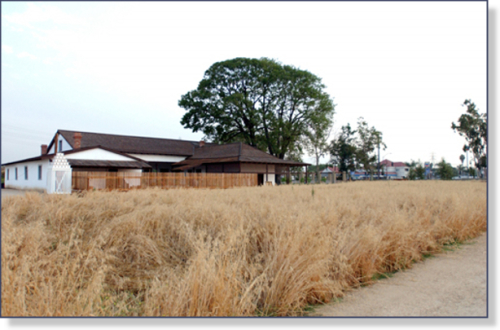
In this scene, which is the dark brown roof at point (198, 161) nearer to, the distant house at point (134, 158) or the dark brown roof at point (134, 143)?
the distant house at point (134, 158)

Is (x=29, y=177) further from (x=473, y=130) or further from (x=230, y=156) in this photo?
(x=473, y=130)

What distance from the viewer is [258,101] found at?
143ft

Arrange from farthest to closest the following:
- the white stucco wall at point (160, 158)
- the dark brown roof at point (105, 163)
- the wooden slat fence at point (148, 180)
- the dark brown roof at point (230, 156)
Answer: the white stucco wall at point (160, 158) → the dark brown roof at point (230, 156) → the dark brown roof at point (105, 163) → the wooden slat fence at point (148, 180)

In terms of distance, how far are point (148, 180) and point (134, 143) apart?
1403cm

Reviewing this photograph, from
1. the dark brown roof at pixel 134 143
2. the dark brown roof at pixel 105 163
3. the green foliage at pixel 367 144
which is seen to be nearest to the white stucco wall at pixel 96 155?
the dark brown roof at pixel 105 163

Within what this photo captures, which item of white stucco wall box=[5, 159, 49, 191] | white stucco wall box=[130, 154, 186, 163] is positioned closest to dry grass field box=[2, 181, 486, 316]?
white stucco wall box=[5, 159, 49, 191]

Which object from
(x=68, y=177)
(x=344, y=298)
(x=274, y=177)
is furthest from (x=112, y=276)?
(x=274, y=177)

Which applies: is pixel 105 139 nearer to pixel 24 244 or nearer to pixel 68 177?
pixel 68 177

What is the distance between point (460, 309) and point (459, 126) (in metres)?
9.03

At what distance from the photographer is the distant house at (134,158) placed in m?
28.2

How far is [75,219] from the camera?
21.3ft

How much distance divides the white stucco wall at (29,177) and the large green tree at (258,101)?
18447mm

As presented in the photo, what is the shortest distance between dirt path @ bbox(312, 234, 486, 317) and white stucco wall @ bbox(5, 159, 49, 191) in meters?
27.4

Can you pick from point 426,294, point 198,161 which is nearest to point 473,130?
point 426,294
